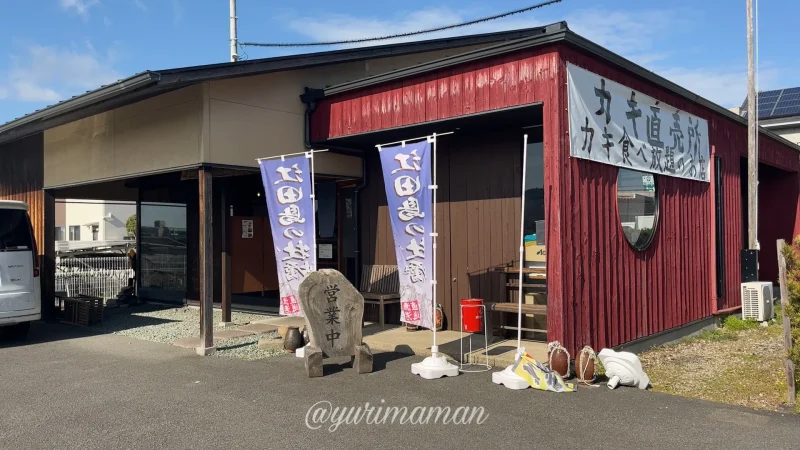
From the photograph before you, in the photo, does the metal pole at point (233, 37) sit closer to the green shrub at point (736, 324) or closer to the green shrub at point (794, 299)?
the green shrub at point (736, 324)

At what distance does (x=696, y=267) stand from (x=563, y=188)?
14.2 feet

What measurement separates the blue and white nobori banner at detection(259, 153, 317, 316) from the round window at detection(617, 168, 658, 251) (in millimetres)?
4064

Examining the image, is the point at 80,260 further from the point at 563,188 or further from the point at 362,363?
the point at 563,188

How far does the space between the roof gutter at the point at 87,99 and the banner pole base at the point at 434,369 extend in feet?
15.4

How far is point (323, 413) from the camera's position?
5.43m

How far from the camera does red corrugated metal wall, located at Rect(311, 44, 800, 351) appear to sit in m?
6.69

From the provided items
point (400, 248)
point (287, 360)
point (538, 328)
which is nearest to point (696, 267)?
point (538, 328)

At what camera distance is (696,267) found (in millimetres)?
9664

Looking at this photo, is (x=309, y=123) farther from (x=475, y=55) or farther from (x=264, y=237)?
(x=264, y=237)

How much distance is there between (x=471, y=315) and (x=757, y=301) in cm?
598

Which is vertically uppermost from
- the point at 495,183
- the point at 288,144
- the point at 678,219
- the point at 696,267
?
the point at 288,144

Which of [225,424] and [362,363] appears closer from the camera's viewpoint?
[225,424]

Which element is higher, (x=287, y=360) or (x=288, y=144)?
(x=288, y=144)

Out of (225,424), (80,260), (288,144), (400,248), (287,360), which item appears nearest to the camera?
(225,424)
